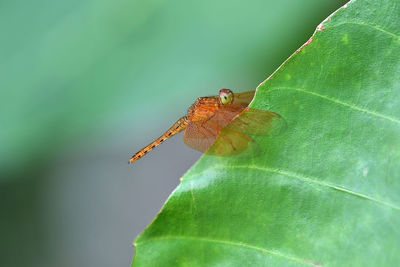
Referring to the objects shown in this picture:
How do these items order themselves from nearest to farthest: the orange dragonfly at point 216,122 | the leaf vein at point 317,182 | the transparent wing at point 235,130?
the leaf vein at point 317,182, the transparent wing at point 235,130, the orange dragonfly at point 216,122

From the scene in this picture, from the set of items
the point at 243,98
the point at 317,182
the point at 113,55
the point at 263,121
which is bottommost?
the point at 243,98

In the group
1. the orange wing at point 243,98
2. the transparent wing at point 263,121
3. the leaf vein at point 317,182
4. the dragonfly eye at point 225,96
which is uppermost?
the transparent wing at point 263,121

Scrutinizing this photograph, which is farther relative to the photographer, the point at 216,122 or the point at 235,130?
the point at 216,122

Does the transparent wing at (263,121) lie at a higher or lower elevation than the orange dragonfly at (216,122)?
higher

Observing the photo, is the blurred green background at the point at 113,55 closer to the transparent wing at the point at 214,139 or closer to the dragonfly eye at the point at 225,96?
the dragonfly eye at the point at 225,96

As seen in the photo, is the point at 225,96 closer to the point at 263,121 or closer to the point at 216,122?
the point at 216,122

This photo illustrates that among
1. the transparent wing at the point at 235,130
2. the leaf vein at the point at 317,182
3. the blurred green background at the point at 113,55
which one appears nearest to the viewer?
the leaf vein at the point at 317,182

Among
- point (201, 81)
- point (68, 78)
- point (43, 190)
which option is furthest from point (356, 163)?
point (43, 190)

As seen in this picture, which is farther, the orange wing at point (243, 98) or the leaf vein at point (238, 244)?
the orange wing at point (243, 98)

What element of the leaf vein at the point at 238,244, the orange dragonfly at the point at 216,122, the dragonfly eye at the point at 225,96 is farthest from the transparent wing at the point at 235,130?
the leaf vein at the point at 238,244

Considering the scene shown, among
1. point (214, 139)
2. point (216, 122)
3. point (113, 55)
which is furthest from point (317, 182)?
point (113, 55)
